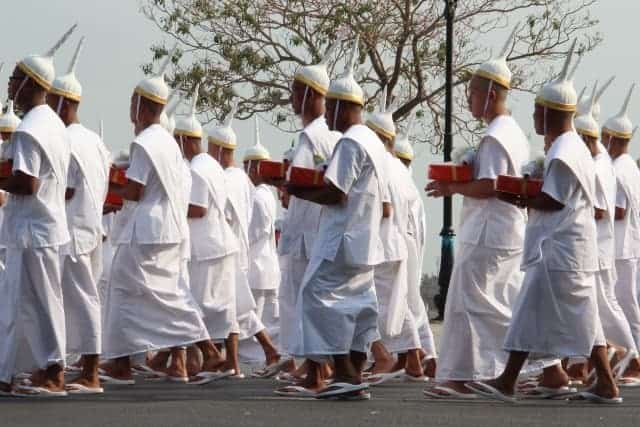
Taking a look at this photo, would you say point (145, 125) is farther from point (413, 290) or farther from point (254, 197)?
point (254, 197)

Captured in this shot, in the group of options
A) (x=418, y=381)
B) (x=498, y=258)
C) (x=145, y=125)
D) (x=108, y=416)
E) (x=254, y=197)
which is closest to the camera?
(x=108, y=416)

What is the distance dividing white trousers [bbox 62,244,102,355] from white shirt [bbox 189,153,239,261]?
9.20ft

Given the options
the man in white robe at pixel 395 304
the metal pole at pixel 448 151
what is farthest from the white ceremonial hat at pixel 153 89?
the metal pole at pixel 448 151

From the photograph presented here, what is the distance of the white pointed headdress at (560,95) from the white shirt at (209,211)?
13.1 feet

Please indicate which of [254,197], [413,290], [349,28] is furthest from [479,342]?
[349,28]

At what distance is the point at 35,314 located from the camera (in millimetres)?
12719

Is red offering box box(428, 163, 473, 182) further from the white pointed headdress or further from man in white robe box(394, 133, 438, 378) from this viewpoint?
man in white robe box(394, 133, 438, 378)

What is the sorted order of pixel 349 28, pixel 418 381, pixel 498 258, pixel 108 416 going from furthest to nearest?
pixel 349 28 < pixel 418 381 < pixel 498 258 < pixel 108 416

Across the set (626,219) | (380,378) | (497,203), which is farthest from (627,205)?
(497,203)

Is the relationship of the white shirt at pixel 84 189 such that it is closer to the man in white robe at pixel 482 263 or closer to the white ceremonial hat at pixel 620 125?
the man in white robe at pixel 482 263

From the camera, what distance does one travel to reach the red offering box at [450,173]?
518 inches

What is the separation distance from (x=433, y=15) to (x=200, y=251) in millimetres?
18155

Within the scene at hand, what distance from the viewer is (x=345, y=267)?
12695 mm

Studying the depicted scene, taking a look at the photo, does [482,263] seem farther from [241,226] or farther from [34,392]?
[241,226]
